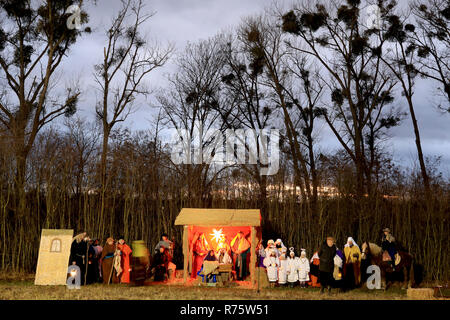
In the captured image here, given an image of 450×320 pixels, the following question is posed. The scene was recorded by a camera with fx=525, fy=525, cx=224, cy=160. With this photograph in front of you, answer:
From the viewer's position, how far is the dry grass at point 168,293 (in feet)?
38.7

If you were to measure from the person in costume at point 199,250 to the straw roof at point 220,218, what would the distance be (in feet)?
4.98

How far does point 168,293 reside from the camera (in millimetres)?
12445

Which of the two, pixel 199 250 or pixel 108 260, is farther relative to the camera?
pixel 199 250

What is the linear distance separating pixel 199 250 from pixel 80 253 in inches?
147

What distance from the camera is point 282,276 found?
46.5 ft

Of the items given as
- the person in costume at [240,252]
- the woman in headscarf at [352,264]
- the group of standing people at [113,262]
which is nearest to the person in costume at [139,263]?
the group of standing people at [113,262]

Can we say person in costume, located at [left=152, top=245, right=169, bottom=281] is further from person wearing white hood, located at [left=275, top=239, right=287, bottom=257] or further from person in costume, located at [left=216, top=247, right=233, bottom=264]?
person wearing white hood, located at [left=275, top=239, right=287, bottom=257]

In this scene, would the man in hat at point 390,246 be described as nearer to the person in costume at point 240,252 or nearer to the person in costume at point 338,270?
the person in costume at point 338,270

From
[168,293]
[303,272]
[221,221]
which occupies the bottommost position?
[168,293]

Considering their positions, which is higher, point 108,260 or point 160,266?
point 108,260

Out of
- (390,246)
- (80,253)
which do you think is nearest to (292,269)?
(390,246)

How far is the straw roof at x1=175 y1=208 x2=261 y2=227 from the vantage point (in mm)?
14102

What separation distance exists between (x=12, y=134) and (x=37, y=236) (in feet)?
13.0

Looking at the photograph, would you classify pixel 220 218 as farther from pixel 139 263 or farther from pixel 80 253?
pixel 80 253
